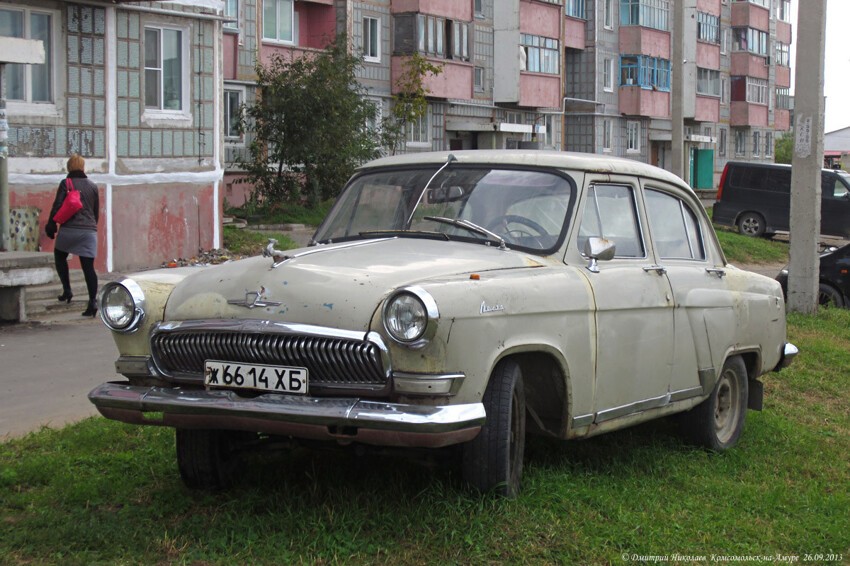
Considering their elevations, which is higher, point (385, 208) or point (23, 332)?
point (385, 208)

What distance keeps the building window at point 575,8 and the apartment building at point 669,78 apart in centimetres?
4

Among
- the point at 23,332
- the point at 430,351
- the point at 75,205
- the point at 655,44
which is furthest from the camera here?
the point at 655,44

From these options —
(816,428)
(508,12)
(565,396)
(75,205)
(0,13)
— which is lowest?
(816,428)

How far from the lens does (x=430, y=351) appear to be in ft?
15.3

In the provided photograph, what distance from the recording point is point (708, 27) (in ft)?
186

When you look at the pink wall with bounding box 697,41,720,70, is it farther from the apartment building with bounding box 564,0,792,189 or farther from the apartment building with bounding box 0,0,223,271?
the apartment building with bounding box 0,0,223,271

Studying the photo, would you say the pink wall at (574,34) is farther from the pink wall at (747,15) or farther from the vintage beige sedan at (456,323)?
the vintage beige sedan at (456,323)

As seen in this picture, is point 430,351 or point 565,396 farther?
point 565,396

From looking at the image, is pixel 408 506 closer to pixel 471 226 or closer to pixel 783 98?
pixel 471 226

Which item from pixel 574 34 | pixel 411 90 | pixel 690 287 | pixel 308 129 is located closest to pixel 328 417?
pixel 690 287

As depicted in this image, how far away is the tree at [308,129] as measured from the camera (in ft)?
82.8

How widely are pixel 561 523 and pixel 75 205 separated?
29.6 ft

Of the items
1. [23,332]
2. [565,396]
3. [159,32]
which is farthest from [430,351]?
[159,32]

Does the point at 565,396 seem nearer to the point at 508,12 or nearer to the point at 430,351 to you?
the point at 430,351
